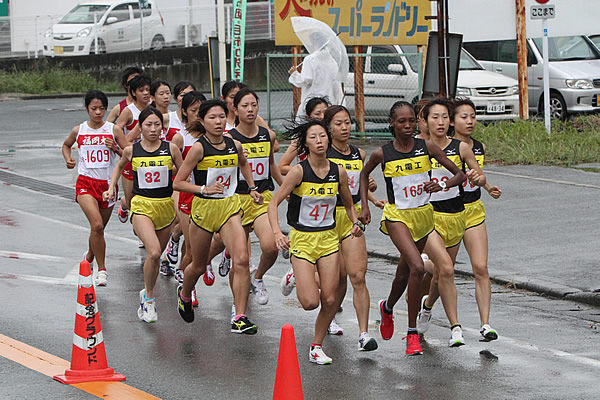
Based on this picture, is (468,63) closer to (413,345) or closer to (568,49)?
(568,49)

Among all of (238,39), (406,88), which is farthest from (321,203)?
(406,88)

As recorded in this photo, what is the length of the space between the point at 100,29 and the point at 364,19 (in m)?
17.9

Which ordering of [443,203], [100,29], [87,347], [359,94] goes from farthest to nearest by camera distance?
[100,29]
[359,94]
[443,203]
[87,347]

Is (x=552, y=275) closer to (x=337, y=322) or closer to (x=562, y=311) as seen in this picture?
(x=562, y=311)

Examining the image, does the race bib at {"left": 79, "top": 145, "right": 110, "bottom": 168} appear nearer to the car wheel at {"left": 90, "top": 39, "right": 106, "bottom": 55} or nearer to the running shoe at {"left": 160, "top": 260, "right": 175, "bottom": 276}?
the running shoe at {"left": 160, "top": 260, "right": 175, "bottom": 276}

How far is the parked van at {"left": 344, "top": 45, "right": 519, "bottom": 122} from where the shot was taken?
21.1 meters

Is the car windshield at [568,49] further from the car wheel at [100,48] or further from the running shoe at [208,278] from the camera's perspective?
the car wheel at [100,48]

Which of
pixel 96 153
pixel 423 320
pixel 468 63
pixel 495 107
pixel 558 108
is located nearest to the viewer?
pixel 423 320

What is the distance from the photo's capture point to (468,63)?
2280 cm

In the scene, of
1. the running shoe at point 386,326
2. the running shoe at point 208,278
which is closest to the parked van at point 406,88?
the running shoe at point 208,278

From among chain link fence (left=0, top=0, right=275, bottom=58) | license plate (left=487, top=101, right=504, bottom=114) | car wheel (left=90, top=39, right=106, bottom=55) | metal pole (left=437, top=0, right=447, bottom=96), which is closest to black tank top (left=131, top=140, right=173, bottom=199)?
metal pole (left=437, top=0, right=447, bottom=96)

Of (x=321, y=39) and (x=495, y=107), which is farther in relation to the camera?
(x=495, y=107)

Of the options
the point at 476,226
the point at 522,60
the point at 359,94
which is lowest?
the point at 476,226

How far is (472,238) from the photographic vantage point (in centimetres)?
874
